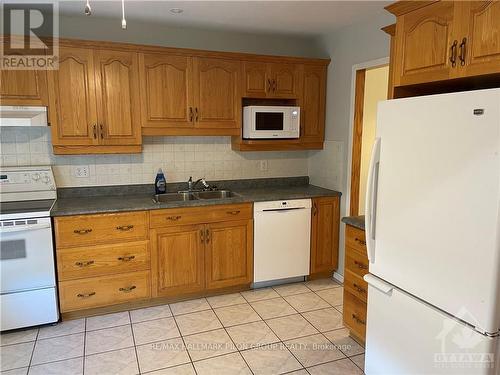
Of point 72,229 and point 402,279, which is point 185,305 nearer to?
point 72,229

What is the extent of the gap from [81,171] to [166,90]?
1069 mm

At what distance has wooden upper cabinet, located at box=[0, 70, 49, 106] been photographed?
2.81 meters

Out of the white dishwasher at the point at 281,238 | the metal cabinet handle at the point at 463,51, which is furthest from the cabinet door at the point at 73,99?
the metal cabinet handle at the point at 463,51

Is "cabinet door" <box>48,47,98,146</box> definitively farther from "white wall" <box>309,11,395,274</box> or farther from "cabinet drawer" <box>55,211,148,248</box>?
"white wall" <box>309,11,395,274</box>

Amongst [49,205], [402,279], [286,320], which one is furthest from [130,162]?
A: [402,279]

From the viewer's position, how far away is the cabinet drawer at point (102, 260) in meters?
2.87

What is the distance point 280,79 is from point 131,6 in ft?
Result: 4.86

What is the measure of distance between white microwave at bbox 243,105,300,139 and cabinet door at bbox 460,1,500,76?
198 centimetres

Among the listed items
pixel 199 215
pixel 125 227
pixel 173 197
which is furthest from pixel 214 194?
pixel 125 227

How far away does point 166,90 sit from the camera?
3242mm

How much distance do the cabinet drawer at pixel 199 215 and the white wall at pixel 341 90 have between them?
1.01m

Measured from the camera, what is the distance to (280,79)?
362 centimetres

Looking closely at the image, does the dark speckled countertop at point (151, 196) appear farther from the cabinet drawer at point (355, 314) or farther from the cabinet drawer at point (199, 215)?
the cabinet drawer at point (355, 314)

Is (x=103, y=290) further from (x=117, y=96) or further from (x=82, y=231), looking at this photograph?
(x=117, y=96)
